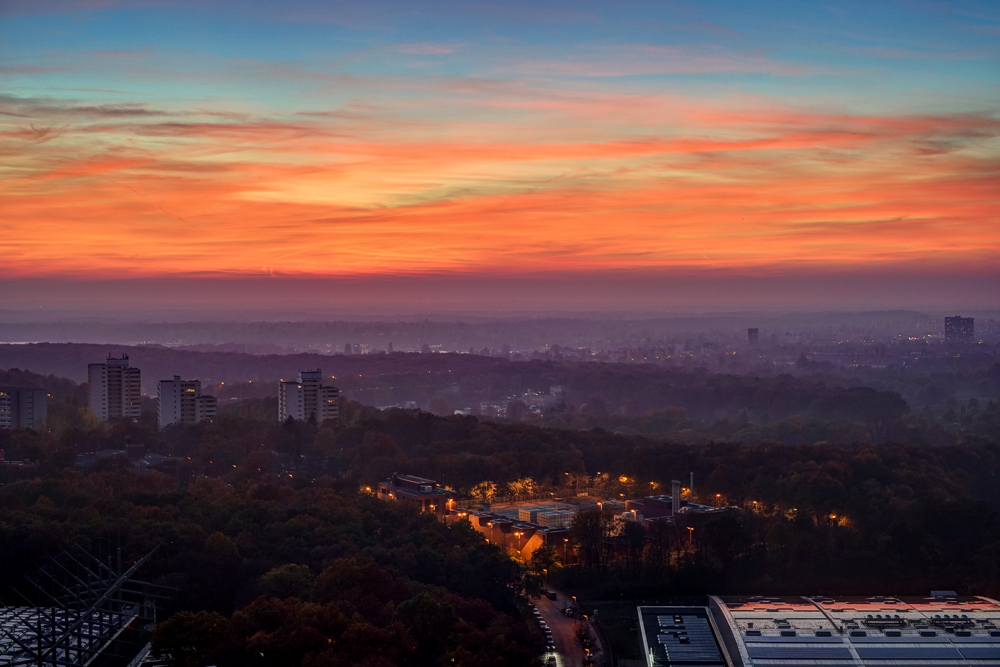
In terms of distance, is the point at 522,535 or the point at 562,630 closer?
the point at 562,630

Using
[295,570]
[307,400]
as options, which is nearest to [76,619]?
[295,570]

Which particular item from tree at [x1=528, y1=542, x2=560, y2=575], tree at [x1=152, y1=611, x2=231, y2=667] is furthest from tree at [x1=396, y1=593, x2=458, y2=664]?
tree at [x1=528, y1=542, x2=560, y2=575]

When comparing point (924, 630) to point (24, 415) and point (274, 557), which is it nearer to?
point (274, 557)

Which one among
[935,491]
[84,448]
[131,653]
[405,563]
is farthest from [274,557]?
[84,448]

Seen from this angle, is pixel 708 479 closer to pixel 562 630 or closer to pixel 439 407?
pixel 562 630

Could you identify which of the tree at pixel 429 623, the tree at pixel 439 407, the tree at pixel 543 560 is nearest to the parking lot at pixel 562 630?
the tree at pixel 543 560

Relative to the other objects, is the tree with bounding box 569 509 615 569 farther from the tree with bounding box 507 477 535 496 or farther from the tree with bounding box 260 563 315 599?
the tree with bounding box 260 563 315 599
